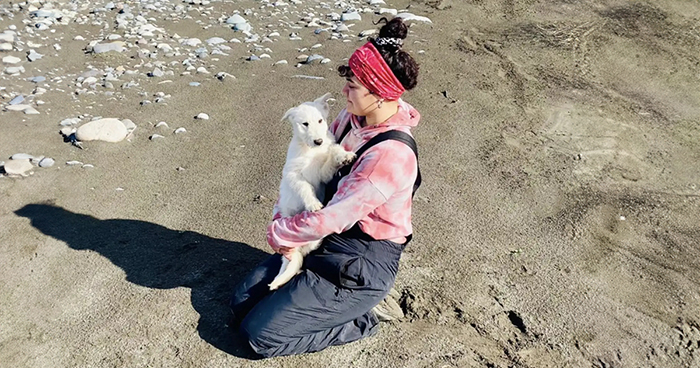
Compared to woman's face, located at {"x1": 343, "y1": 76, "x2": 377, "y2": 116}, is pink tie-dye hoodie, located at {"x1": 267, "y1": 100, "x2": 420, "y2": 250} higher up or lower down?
lower down

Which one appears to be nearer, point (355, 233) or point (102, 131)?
point (355, 233)

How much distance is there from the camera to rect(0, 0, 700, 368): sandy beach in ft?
13.1

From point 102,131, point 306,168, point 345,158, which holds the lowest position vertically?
point 102,131

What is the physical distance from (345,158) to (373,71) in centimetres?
54

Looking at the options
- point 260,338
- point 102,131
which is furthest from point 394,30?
point 102,131

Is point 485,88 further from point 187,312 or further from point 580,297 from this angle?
point 187,312

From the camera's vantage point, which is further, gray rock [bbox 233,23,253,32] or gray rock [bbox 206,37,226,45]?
gray rock [bbox 233,23,253,32]

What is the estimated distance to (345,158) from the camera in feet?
11.8

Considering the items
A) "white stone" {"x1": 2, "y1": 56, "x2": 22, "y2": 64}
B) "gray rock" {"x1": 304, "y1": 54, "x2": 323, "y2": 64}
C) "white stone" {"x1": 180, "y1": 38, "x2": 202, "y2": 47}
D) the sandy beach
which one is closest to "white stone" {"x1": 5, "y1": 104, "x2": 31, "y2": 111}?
the sandy beach

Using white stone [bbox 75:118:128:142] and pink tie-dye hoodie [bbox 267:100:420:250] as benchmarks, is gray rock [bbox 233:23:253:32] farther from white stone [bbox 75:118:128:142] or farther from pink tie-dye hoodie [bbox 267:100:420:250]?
pink tie-dye hoodie [bbox 267:100:420:250]

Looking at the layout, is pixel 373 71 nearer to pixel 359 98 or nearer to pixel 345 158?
pixel 359 98

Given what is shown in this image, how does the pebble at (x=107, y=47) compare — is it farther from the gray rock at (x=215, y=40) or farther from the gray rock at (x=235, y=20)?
the gray rock at (x=235, y=20)

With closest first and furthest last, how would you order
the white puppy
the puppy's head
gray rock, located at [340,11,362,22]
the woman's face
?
the woman's face, the white puppy, the puppy's head, gray rock, located at [340,11,362,22]

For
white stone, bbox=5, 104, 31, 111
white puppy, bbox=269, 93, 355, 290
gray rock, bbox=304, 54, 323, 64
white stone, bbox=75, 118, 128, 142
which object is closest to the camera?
white puppy, bbox=269, 93, 355, 290
